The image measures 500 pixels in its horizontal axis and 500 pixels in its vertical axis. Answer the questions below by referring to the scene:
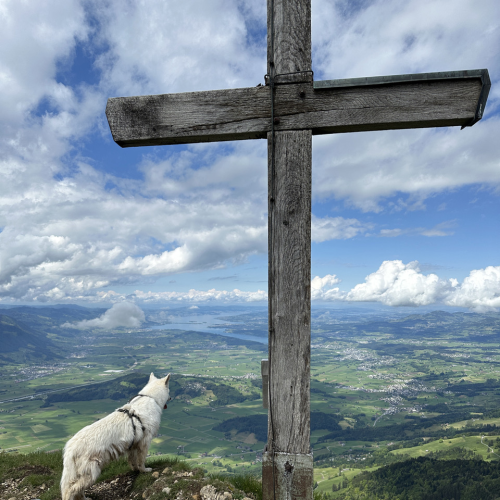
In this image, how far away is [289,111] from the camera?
2.17 metres

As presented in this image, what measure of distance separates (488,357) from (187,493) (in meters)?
204

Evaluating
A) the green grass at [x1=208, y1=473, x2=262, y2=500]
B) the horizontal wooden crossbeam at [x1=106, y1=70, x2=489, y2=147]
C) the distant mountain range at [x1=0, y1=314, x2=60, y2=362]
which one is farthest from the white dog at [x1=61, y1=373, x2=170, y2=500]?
the distant mountain range at [x1=0, y1=314, x2=60, y2=362]

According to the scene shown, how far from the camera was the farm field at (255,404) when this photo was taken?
46562mm

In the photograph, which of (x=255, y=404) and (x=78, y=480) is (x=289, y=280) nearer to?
(x=78, y=480)

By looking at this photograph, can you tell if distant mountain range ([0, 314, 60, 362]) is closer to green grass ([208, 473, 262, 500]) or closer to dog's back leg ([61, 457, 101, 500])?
dog's back leg ([61, 457, 101, 500])

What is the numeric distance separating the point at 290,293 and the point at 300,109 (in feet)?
4.47

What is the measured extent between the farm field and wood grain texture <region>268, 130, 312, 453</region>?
19.1 feet

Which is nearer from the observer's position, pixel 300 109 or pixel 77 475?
pixel 300 109

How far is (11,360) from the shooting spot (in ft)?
489

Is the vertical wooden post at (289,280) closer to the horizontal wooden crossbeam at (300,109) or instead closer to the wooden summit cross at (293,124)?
the wooden summit cross at (293,124)

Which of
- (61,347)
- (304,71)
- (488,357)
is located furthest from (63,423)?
(488,357)

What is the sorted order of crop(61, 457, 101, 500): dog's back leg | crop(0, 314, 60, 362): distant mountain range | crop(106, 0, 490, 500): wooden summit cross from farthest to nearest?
crop(0, 314, 60, 362): distant mountain range, crop(61, 457, 101, 500): dog's back leg, crop(106, 0, 490, 500): wooden summit cross

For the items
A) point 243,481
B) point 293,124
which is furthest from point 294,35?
point 243,481

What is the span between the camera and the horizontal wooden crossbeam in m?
2.09
